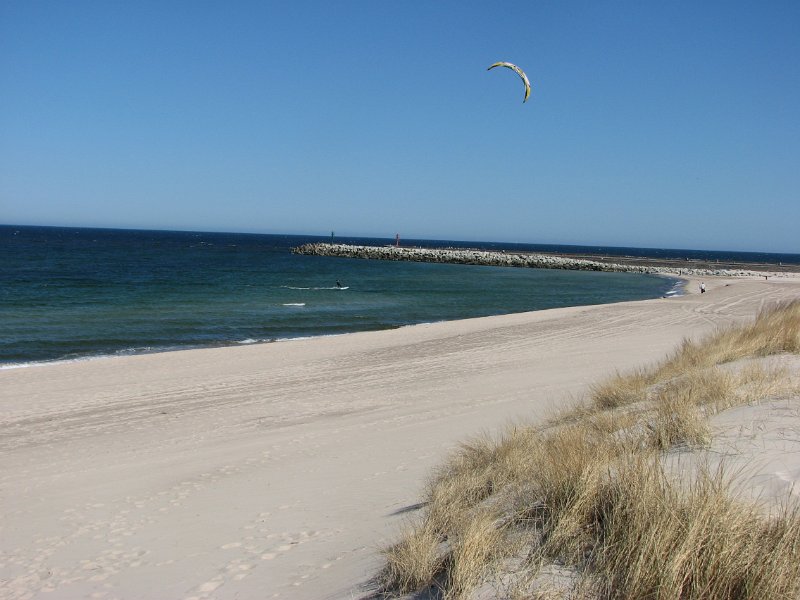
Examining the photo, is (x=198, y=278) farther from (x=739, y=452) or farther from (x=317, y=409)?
(x=739, y=452)

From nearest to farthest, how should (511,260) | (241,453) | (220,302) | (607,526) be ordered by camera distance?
1. (607,526)
2. (241,453)
3. (220,302)
4. (511,260)

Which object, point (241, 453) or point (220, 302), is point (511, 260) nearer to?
point (220, 302)

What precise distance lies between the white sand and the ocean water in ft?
12.1

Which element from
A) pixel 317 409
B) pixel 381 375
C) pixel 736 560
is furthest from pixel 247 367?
pixel 736 560

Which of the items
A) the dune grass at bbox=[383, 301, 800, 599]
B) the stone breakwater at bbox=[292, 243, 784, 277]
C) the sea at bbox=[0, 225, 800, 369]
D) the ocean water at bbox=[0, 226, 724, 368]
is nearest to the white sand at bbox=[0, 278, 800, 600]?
the dune grass at bbox=[383, 301, 800, 599]

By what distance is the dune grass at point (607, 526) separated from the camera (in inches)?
116

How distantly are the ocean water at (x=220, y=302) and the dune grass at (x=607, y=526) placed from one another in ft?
50.0

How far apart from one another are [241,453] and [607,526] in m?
5.91

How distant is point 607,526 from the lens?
3.52 metres

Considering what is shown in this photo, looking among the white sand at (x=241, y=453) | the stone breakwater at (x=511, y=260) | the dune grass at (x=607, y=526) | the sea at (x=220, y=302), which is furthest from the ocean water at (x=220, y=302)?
the dune grass at (x=607, y=526)

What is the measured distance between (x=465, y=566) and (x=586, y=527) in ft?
2.70

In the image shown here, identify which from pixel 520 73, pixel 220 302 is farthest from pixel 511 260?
pixel 520 73

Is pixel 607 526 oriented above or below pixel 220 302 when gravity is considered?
above

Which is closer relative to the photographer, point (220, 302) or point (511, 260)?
point (220, 302)
